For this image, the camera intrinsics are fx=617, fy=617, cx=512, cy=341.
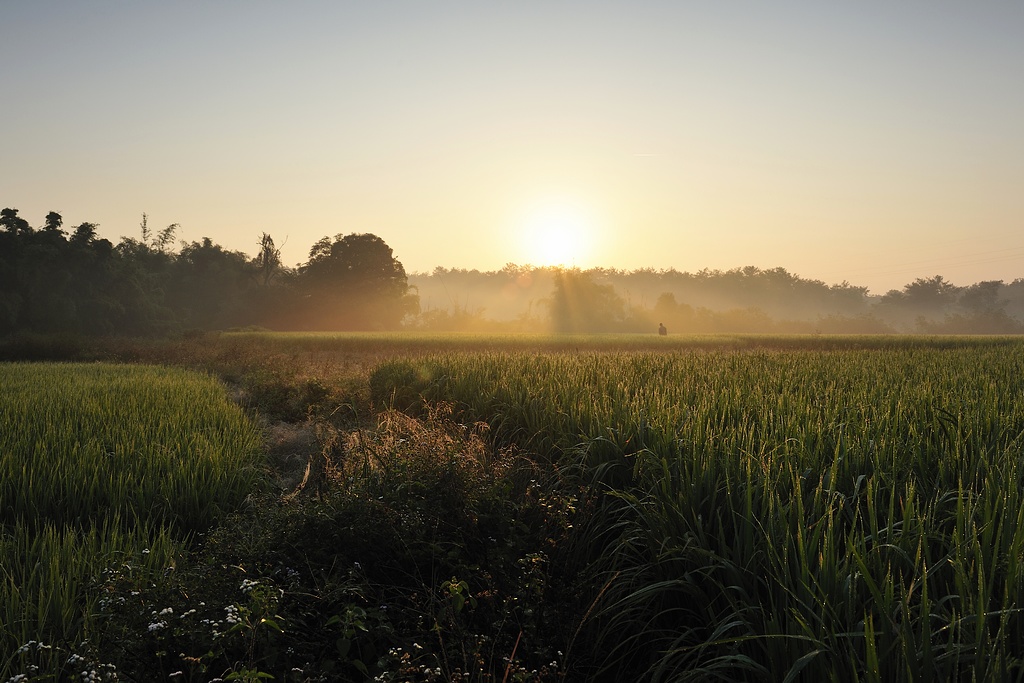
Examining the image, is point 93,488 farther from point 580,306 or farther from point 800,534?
point 580,306

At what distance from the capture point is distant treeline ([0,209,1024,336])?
111 ft

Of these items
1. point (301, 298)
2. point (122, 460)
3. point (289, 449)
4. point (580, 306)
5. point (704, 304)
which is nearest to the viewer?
point (122, 460)

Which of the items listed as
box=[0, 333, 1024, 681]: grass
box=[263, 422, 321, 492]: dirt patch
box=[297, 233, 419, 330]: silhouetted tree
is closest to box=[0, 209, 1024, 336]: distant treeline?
box=[297, 233, 419, 330]: silhouetted tree

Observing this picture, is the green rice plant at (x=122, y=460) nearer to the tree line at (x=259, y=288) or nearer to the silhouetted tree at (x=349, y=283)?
the tree line at (x=259, y=288)

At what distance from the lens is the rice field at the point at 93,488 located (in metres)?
Answer: 2.98

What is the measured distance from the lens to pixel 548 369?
8570 mm

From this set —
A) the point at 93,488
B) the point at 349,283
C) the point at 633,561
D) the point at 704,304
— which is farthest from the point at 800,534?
the point at 704,304

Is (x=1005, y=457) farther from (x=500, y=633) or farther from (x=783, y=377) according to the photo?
(x=783, y=377)

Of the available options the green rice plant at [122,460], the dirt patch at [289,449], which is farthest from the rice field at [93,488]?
the dirt patch at [289,449]

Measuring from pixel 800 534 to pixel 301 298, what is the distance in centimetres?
5468

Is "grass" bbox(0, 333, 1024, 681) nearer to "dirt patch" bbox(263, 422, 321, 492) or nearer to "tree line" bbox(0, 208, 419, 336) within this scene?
"dirt patch" bbox(263, 422, 321, 492)

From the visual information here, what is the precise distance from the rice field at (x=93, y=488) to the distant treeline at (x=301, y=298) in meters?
29.3

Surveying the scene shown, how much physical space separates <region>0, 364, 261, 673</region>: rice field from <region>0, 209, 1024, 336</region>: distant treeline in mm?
29315

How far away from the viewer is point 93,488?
470cm
